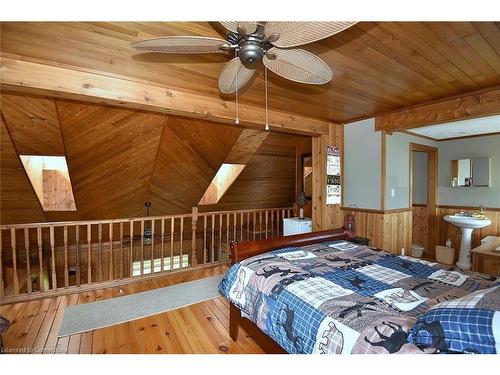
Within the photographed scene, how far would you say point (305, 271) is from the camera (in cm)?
171

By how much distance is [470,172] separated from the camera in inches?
161

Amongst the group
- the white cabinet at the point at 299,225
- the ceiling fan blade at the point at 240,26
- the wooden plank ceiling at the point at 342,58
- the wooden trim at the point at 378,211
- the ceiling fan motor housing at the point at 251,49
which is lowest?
the white cabinet at the point at 299,225

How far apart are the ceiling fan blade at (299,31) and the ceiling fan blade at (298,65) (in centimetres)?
11

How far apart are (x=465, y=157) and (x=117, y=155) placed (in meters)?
5.80

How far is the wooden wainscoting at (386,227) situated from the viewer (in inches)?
140

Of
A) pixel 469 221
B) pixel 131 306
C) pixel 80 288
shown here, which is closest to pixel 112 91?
pixel 131 306

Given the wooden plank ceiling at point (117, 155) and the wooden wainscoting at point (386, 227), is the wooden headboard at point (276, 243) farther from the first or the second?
the wooden plank ceiling at point (117, 155)

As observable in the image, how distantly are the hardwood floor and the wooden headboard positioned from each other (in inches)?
27.7

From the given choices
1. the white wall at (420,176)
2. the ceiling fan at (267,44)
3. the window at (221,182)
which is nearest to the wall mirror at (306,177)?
the window at (221,182)

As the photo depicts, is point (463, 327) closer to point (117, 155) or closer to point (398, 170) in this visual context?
point (398, 170)

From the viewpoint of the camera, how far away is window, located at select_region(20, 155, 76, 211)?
4062 millimetres

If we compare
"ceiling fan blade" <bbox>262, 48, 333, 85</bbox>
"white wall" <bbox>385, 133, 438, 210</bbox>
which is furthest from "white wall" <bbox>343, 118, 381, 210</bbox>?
"ceiling fan blade" <bbox>262, 48, 333, 85</bbox>
